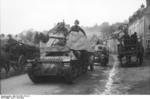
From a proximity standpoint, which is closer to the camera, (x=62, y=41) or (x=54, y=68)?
(x=54, y=68)

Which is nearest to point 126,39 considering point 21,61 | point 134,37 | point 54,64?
point 134,37

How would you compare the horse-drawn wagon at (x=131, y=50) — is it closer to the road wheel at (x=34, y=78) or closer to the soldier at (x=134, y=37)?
the soldier at (x=134, y=37)

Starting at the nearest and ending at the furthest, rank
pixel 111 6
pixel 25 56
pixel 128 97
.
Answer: pixel 128 97, pixel 111 6, pixel 25 56

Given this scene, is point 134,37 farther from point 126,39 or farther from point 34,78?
point 34,78

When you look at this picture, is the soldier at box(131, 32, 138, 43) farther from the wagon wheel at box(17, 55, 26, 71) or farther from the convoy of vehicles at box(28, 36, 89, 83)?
the wagon wheel at box(17, 55, 26, 71)

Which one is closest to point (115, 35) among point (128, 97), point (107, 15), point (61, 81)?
point (61, 81)

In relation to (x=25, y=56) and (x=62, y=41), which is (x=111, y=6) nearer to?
(x=62, y=41)

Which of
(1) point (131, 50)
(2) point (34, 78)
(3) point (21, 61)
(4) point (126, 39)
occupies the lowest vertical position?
(2) point (34, 78)

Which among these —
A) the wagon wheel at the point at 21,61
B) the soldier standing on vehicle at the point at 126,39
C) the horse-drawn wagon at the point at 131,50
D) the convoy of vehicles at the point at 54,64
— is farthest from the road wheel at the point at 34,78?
the soldier standing on vehicle at the point at 126,39

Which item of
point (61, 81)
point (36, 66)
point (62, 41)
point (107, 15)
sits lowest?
point (61, 81)

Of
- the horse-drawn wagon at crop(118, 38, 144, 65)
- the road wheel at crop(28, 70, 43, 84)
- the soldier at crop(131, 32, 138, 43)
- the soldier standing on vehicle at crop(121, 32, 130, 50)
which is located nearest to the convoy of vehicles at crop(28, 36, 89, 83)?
the road wheel at crop(28, 70, 43, 84)

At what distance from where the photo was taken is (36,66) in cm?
954

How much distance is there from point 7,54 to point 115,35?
8.05m

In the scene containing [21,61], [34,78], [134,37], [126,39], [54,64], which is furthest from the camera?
[126,39]
